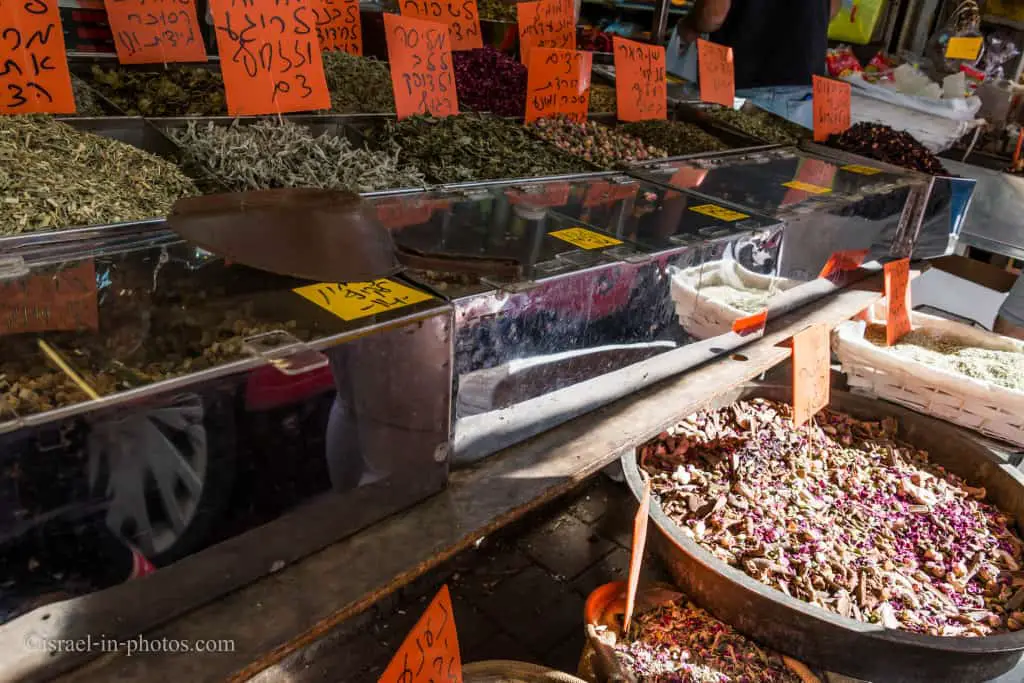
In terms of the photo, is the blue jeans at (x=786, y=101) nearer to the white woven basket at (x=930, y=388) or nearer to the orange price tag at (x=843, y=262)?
the orange price tag at (x=843, y=262)

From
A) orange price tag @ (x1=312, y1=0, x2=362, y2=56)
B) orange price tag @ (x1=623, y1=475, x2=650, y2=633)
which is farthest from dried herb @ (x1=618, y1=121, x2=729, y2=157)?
orange price tag @ (x1=623, y1=475, x2=650, y2=633)

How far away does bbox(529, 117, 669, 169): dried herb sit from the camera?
1.84 m

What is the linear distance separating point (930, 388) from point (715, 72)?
4.31 feet

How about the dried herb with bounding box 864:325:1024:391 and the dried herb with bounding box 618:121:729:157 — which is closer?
the dried herb with bounding box 864:325:1024:391

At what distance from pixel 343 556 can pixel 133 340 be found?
1.10 feet

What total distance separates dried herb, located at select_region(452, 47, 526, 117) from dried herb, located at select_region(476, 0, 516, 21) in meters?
0.75

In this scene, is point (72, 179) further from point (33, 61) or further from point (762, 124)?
point (762, 124)

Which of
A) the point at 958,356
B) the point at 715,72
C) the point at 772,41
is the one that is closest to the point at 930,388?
the point at 958,356

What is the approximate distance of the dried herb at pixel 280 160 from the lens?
1.31 m

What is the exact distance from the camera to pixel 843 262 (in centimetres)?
195

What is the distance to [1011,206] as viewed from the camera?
3086mm

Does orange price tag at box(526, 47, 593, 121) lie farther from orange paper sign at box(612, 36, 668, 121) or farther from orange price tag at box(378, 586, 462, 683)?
orange price tag at box(378, 586, 462, 683)

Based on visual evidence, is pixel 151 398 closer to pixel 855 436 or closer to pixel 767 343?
pixel 767 343

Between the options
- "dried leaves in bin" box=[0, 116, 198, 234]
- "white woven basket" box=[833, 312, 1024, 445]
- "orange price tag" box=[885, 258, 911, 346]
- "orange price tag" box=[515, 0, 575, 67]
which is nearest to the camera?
"dried leaves in bin" box=[0, 116, 198, 234]
